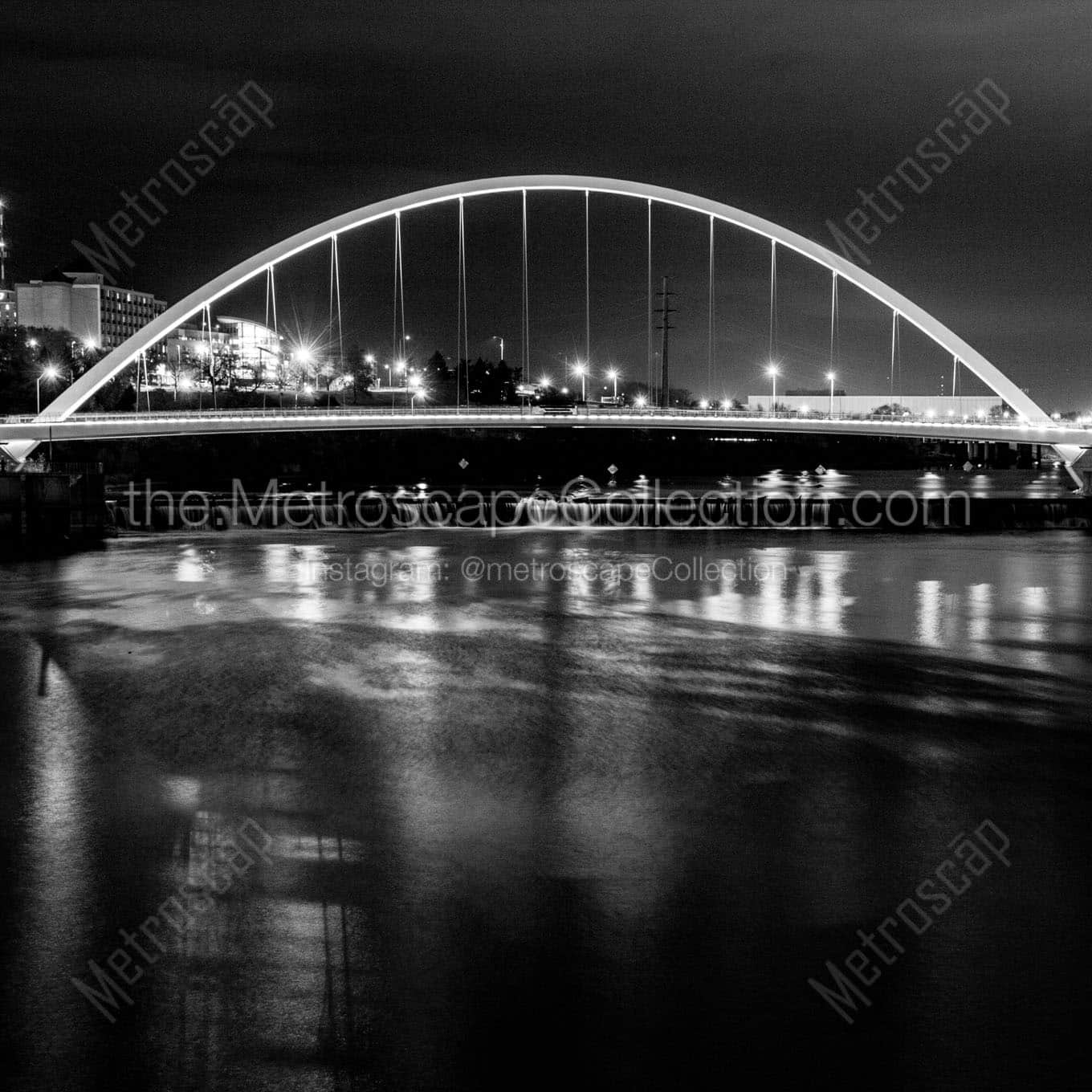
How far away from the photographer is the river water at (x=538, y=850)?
5.21 m

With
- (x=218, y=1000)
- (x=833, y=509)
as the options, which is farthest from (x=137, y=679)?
(x=833, y=509)

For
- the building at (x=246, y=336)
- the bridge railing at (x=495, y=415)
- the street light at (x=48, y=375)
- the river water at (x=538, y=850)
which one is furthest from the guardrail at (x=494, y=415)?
the building at (x=246, y=336)

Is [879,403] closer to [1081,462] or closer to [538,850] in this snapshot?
[1081,462]

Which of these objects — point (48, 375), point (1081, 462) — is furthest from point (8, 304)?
point (1081, 462)

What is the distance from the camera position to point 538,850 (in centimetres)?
740

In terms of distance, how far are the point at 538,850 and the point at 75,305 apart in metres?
105

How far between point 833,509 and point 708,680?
28.8 m

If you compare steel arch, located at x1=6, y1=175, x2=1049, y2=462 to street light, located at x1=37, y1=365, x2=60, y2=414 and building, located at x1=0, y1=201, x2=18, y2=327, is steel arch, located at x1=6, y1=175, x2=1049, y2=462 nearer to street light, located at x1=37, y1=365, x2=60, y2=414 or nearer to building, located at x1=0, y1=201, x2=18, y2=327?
street light, located at x1=37, y1=365, x2=60, y2=414

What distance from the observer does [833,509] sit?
134ft

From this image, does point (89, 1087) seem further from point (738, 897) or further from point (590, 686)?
point (590, 686)

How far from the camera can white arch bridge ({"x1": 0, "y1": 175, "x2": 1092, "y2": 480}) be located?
3812cm

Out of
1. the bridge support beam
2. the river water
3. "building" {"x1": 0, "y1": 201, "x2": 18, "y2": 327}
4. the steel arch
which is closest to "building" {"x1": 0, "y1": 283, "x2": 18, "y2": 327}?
"building" {"x1": 0, "y1": 201, "x2": 18, "y2": 327}

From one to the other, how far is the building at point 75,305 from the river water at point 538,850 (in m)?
92.0

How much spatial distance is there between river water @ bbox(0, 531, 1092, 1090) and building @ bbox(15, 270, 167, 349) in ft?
302
